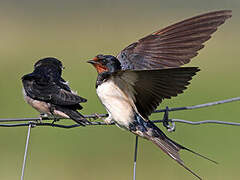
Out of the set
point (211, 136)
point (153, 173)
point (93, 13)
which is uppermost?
point (93, 13)

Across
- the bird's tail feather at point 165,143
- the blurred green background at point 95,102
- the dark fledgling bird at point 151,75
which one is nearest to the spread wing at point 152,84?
the dark fledgling bird at point 151,75

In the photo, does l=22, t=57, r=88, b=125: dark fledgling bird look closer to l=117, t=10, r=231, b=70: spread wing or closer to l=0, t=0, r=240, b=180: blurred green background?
l=117, t=10, r=231, b=70: spread wing

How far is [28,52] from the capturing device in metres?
12.4

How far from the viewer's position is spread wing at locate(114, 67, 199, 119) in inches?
138

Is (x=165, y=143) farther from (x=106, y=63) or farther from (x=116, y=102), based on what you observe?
(x=106, y=63)

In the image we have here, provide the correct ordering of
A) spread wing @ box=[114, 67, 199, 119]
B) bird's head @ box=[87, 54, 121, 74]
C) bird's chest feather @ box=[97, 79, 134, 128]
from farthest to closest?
bird's head @ box=[87, 54, 121, 74] < bird's chest feather @ box=[97, 79, 134, 128] < spread wing @ box=[114, 67, 199, 119]

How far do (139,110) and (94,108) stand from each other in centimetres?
514

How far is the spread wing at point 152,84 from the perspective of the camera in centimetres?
350

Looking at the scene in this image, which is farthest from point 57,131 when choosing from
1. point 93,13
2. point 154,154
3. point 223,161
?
point 93,13

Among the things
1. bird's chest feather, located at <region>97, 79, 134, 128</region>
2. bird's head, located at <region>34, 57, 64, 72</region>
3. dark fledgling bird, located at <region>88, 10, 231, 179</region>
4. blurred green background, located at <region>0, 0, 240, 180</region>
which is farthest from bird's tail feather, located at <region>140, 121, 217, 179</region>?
blurred green background, located at <region>0, 0, 240, 180</region>

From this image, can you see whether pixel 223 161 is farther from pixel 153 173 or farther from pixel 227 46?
pixel 227 46

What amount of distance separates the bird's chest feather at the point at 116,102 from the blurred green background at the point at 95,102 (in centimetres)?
258

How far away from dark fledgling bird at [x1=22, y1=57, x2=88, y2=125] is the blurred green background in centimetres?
183

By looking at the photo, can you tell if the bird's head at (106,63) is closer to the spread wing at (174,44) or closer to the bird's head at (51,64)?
the spread wing at (174,44)
